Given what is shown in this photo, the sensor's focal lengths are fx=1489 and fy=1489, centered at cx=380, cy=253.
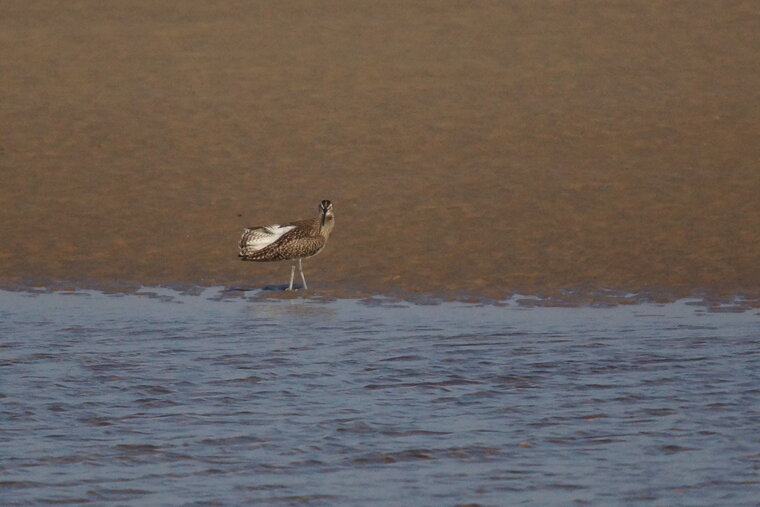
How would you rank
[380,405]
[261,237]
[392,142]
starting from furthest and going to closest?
[392,142]
[261,237]
[380,405]

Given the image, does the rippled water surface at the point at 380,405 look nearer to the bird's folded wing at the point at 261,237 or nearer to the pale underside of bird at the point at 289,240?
the pale underside of bird at the point at 289,240

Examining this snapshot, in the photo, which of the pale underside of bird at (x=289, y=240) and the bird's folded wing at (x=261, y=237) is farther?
the bird's folded wing at (x=261, y=237)

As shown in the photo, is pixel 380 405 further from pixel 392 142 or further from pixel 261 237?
pixel 392 142

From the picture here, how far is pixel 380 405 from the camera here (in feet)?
30.7

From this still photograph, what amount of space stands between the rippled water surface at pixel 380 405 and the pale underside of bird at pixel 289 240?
3.85 feet

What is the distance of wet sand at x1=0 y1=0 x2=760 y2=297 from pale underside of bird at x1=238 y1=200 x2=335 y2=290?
45cm

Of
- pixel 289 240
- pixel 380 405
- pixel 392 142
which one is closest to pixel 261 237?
pixel 289 240

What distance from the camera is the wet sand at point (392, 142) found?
15.8 m

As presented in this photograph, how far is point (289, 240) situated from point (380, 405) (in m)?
5.37

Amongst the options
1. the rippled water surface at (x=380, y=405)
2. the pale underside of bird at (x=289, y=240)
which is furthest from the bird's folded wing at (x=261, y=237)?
the rippled water surface at (x=380, y=405)

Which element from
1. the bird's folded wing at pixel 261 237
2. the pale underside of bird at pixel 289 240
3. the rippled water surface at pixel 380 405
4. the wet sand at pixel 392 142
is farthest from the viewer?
the wet sand at pixel 392 142

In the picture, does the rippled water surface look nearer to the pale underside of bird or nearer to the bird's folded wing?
the pale underside of bird

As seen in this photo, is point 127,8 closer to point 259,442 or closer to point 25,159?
point 25,159

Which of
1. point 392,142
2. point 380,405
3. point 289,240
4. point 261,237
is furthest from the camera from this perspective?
point 392,142
